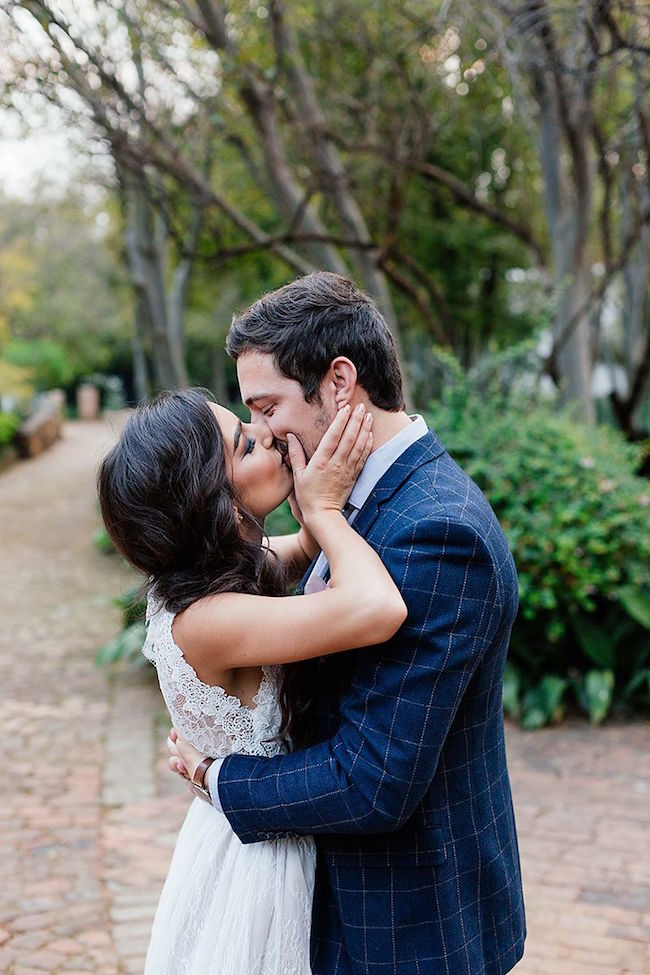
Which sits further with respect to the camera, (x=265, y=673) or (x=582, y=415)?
(x=582, y=415)

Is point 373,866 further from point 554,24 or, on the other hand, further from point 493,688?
point 554,24

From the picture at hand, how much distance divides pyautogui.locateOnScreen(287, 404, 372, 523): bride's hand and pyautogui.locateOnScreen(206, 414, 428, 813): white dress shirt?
3 cm

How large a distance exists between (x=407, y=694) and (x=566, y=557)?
4.18m

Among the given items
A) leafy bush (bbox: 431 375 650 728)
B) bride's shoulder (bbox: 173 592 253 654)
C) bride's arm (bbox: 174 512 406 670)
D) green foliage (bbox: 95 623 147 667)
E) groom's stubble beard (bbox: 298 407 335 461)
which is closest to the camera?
bride's arm (bbox: 174 512 406 670)

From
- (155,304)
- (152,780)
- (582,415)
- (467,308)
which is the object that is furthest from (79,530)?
(152,780)

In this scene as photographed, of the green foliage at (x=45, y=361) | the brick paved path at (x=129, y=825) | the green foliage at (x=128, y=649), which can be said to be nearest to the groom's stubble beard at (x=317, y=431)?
the brick paved path at (x=129, y=825)

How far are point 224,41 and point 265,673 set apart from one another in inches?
245

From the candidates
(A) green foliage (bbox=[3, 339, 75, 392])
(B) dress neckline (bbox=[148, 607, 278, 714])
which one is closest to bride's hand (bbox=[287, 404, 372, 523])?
(B) dress neckline (bbox=[148, 607, 278, 714])

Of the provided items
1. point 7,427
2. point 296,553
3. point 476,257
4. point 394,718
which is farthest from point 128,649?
point 7,427

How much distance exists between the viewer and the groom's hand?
196 cm

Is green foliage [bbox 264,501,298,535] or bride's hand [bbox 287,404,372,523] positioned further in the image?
green foliage [bbox 264,501,298,535]

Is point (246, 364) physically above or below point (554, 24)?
below

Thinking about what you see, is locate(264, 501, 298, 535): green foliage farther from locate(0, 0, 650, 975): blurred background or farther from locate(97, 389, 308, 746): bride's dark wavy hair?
locate(97, 389, 308, 746): bride's dark wavy hair

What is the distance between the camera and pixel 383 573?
1689 millimetres
